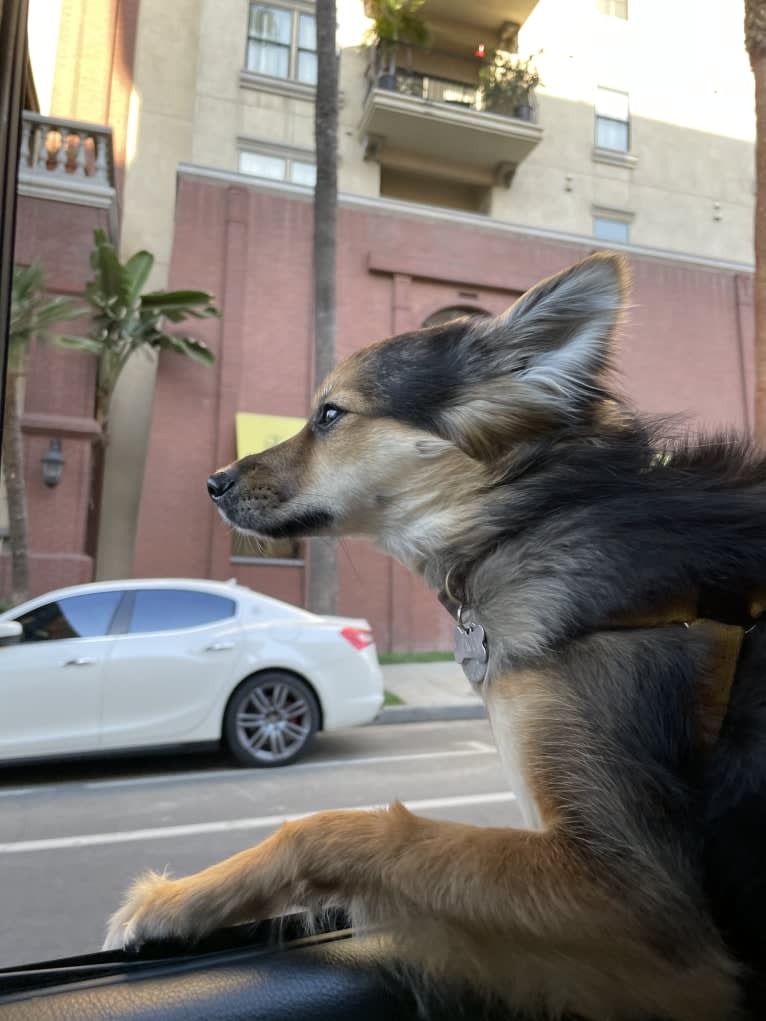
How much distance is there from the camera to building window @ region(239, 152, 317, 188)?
13.3 meters

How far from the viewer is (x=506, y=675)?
133cm

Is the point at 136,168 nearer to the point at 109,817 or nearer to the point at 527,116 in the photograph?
the point at 527,116

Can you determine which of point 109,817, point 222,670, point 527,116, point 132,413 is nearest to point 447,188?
point 527,116

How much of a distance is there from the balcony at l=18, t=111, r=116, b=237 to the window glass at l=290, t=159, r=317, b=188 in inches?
161

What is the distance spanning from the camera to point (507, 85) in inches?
515

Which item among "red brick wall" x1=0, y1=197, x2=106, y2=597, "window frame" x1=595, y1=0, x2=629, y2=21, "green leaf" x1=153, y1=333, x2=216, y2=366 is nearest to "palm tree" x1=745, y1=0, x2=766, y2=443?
"window frame" x1=595, y1=0, x2=629, y2=21

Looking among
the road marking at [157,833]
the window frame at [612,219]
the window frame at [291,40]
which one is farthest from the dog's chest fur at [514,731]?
the window frame at [291,40]

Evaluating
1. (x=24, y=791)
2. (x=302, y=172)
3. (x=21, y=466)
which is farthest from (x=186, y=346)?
(x=24, y=791)

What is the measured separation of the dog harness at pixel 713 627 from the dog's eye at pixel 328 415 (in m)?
0.87

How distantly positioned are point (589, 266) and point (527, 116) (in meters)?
13.3

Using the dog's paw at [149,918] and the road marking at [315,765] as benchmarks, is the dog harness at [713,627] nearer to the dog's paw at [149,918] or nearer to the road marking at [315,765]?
the dog's paw at [149,918]

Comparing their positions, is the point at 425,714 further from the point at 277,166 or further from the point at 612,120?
the point at 277,166

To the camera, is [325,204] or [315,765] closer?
[315,765]

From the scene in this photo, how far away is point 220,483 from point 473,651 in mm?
931
